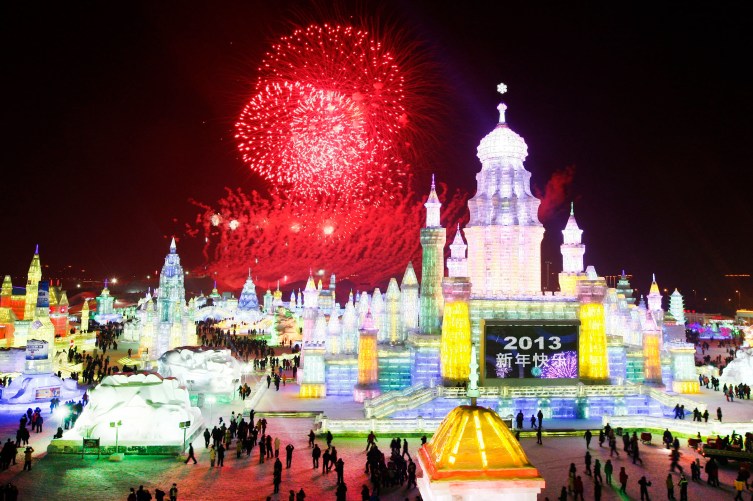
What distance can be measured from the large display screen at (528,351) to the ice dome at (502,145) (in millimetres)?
11277

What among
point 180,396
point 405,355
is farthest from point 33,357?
point 405,355

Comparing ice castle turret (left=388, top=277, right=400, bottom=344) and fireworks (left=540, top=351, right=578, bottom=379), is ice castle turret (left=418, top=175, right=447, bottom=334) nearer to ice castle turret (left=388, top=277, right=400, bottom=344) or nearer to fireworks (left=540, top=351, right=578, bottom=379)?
ice castle turret (left=388, top=277, right=400, bottom=344)

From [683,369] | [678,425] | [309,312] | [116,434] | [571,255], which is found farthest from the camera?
[309,312]

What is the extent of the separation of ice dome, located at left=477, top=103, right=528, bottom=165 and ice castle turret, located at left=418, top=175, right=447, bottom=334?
168 inches

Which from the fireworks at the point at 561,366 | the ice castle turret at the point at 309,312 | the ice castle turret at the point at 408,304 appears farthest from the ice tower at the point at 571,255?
the ice castle turret at the point at 309,312

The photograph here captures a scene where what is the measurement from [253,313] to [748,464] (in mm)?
72103

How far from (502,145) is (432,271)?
30.0ft

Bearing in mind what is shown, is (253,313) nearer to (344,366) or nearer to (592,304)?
(344,366)

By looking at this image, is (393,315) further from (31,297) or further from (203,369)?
(31,297)

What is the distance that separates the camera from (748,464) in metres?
18.5

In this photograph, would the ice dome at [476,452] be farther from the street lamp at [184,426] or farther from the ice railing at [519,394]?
the ice railing at [519,394]

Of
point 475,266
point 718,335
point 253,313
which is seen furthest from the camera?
point 253,313

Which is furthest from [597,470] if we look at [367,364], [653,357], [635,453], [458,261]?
[653,357]

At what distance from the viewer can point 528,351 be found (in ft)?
98.9
